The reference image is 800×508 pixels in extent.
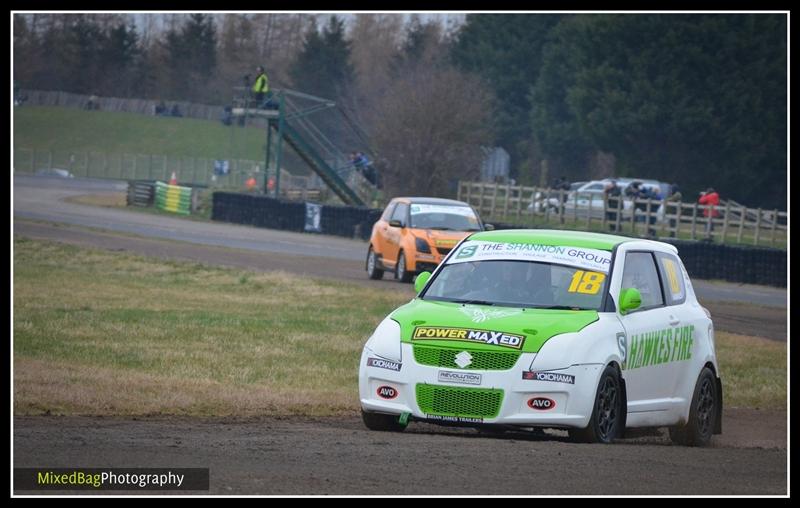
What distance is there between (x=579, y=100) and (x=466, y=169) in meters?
16.9

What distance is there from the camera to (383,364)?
9.84m

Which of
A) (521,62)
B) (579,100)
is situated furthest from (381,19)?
(579,100)

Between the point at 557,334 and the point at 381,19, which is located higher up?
the point at 381,19

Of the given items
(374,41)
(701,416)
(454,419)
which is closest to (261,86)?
(701,416)

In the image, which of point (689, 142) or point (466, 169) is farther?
point (689, 142)

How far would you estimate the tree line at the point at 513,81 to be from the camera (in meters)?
61.4

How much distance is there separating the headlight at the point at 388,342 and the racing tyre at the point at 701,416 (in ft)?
8.45

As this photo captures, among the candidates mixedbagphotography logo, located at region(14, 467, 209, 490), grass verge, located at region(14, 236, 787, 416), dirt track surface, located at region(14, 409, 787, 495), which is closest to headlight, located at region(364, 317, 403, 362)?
dirt track surface, located at region(14, 409, 787, 495)

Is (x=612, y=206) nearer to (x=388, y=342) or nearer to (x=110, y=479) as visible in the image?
(x=388, y=342)

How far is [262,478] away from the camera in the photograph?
24.8 feet

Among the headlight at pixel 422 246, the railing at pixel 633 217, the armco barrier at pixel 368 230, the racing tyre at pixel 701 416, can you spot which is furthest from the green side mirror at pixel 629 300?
the railing at pixel 633 217

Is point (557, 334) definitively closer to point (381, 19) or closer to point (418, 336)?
point (418, 336)
